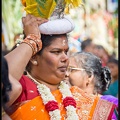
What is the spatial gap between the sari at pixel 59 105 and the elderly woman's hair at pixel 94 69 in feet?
3.39

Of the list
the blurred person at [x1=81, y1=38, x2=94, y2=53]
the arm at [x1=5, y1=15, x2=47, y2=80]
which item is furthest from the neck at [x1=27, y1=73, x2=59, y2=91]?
the blurred person at [x1=81, y1=38, x2=94, y2=53]

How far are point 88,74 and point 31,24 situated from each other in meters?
1.51

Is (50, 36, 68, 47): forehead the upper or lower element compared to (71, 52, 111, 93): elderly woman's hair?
upper

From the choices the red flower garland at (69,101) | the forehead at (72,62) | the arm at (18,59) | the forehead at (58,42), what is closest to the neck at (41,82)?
the red flower garland at (69,101)

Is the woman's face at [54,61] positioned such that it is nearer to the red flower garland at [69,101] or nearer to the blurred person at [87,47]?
the red flower garland at [69,101]

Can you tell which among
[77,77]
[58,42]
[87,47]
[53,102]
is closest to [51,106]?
[53,102]

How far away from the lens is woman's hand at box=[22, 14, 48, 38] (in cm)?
386

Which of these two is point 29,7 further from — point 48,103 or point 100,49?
point 100,49

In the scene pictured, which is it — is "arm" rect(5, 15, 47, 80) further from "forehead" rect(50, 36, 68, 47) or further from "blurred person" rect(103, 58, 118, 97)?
"blurred person" rect(103, 58, 118, 97)

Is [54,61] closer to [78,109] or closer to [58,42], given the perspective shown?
[58,42]

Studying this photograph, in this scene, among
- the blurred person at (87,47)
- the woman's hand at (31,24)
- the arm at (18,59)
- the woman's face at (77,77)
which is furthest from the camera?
the blurred person at (87,47)

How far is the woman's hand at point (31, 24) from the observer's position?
3855 mm

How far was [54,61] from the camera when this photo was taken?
4055 millimetres

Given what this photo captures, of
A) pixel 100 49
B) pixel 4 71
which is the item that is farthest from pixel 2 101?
pixel 100 49
